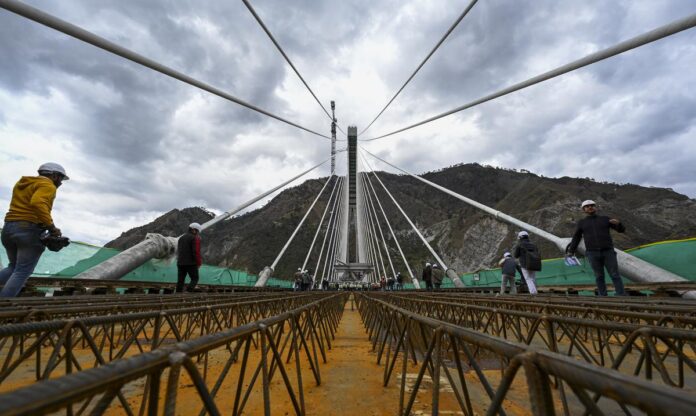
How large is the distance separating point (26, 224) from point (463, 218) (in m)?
74.2

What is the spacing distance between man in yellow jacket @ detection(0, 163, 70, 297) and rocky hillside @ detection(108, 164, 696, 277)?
54.1 metres

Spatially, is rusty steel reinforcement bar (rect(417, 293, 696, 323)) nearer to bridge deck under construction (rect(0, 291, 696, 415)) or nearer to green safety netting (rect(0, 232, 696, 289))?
bridge deck under construction (rect(0, 291, 696, 415))

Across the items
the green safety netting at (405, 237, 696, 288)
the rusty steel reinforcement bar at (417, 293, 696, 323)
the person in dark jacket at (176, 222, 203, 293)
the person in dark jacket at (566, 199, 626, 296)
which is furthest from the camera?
the green safety netting at (405, 237, 696, 288)

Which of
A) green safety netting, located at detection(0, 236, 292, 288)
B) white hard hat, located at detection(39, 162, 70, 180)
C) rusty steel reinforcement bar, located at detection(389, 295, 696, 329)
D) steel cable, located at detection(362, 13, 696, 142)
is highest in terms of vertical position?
steel cable, located at detection(362, 13, 696, 142)

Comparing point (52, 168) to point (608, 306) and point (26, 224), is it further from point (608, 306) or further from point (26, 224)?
point (608, 306)

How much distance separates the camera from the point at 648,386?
64cm

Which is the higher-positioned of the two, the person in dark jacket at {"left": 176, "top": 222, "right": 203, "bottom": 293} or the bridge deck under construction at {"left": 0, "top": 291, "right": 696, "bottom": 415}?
the person in dark jacket at {"left": 176, "top": 222, "right": 203, "bottom": 293}

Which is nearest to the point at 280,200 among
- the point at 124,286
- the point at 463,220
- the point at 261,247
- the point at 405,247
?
the point at 261,247

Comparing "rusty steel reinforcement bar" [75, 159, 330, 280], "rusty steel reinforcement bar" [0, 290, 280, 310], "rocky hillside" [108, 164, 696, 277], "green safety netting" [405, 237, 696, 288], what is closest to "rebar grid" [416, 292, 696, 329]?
"rusty steel reinforcement bar" [0, 290, 280, 310]

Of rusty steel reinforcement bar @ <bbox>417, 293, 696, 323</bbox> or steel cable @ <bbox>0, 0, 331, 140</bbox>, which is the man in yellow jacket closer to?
steel cable @ <bbox>0, 0, 331, 140</bbox>

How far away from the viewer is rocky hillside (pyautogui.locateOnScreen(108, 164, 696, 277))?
187ft

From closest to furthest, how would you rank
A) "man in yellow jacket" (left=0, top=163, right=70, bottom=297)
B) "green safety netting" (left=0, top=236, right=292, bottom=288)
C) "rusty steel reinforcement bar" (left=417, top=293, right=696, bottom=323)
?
"rusty steel reinforcement bar" (left=417, top=293, right=696, bottom=323) < "man in yellow jacket" (left=0, top=163, right=70, bottom=297) < "green safety netting" (left=0, top=236, right=292, bottom=288)

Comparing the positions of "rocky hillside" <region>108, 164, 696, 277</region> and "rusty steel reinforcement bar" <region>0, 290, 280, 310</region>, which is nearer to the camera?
"rusty steel reinforcement bar" <region>0, 290, 280, 310</region>

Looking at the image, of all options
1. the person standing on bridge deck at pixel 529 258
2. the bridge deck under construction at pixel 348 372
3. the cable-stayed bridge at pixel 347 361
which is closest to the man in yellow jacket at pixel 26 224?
the cable-stayed bridge at pixel 347 361
